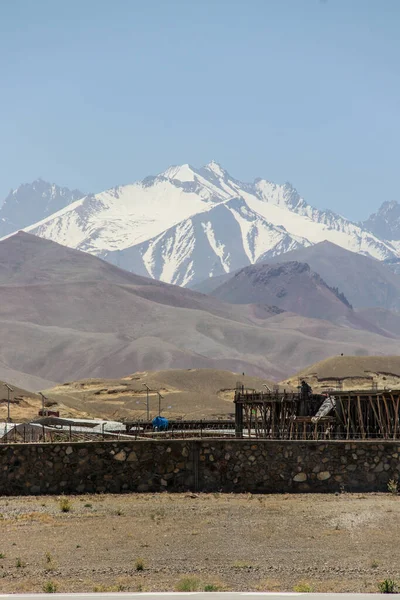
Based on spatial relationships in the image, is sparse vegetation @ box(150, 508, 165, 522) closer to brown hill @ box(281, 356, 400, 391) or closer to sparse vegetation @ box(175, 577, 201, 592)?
sparse vegetation @ box(175, 577, 201, 592)

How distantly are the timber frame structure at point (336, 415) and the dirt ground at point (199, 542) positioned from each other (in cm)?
2267

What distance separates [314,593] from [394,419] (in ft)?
133

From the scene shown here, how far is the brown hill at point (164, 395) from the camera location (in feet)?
457

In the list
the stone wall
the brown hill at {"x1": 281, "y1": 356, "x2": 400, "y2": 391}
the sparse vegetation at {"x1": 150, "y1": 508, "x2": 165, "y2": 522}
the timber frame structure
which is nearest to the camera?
the sparse vegetation at {"x1": 150, "y1": 508, "x2": 165, "y2": 522}

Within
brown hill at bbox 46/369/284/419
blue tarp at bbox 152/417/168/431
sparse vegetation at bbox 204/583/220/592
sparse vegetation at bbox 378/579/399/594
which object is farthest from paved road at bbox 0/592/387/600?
brown hill at bbox 46/369/284/419

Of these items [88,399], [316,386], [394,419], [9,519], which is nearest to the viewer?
[9,519]

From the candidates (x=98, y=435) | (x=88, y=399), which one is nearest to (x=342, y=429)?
(x=98, y=435)

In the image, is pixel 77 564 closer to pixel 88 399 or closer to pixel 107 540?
pixel 107 540

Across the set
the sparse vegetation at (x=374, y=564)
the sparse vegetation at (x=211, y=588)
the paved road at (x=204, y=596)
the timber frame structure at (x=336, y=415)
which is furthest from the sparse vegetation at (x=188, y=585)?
the timber frame structure at (x=336, y=415)

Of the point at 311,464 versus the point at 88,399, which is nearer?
the point at 311,464

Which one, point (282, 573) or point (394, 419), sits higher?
point (394, 419)

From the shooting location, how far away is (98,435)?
169ft

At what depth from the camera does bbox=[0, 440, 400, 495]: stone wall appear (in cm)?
3075

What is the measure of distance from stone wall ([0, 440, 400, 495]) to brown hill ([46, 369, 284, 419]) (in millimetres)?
89880
